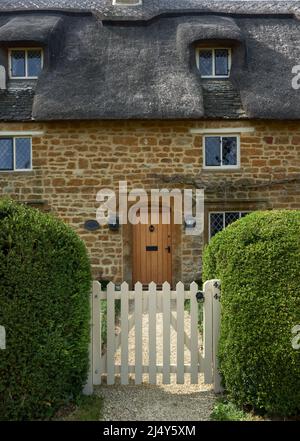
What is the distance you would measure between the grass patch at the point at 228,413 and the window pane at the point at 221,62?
378 inches

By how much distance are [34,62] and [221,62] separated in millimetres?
5247

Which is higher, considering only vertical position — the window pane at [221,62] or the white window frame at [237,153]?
the window pane at [221,62]

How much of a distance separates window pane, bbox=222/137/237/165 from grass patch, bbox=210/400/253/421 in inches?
304

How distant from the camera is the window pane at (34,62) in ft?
38.4

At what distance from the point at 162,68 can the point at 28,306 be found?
899 centimetres

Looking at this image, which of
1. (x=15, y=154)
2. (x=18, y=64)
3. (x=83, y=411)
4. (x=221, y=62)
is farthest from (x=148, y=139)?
(x=83, y=411)

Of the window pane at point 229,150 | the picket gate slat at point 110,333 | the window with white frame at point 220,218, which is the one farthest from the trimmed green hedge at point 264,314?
the window pane at point 229,150

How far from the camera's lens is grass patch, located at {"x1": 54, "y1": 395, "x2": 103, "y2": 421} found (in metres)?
4.08

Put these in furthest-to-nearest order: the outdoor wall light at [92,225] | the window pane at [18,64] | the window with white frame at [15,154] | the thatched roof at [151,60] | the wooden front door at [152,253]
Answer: the window pane at [18,64] → the wooden front door at [152,253] → the window with white frame at [15,154] → the outdoor wall light at [92,225] → the thatched roof at [151,60]

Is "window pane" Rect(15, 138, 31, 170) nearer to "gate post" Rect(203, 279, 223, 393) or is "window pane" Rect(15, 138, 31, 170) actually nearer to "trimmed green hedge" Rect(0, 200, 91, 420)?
"trimmed green hedge" Rect(0, 200, 91, 420)

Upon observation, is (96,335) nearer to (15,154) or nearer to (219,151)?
(219,151)

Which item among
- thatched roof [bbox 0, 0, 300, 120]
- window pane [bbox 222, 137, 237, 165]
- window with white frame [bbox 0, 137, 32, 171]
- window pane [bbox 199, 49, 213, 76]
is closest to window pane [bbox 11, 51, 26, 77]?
thatched roof [bbox 0, 0, 300, 120]

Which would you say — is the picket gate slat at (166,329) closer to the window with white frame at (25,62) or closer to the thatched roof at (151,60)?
the thatched roof at (151,60)

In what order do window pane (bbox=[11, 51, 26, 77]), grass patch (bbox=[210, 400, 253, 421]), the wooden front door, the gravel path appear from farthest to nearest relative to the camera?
window pane (bbox=[11, 51, 26, 77]) → the wooden front door → the gravel path → grass patch (bbox=[210, 400, 253, 421])
